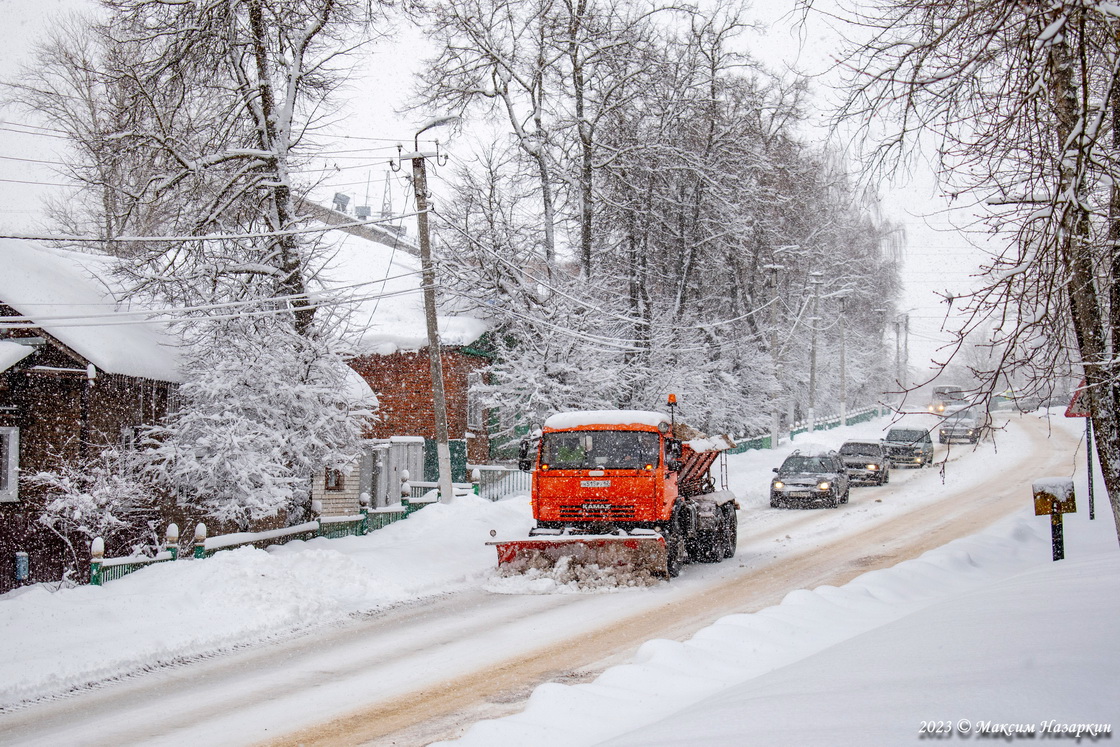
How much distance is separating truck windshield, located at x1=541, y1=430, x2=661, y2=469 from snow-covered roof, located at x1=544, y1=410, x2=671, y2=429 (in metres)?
0.16

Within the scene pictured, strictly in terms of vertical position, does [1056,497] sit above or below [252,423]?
below

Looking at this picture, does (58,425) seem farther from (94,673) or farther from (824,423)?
(824,423)

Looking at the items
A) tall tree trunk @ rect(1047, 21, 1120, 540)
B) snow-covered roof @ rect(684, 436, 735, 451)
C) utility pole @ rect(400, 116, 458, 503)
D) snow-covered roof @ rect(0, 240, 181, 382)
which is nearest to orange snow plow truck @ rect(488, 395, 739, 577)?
snow-covered roof @ rect(684, 436, 735, 451)

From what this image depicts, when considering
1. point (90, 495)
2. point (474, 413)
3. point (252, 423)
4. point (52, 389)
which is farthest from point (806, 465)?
point (52, 389)

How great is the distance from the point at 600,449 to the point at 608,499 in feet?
3.18

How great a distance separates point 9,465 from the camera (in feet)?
56.1

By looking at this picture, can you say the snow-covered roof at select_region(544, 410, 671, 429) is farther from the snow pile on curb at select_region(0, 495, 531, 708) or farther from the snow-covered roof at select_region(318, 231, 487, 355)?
the snow-covered roof at select_region(318, 231, 487, 355)

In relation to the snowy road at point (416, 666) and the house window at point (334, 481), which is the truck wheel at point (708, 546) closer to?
the snowy road at point (416, 666)

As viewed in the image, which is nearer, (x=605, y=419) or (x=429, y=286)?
(x=605, y=419)

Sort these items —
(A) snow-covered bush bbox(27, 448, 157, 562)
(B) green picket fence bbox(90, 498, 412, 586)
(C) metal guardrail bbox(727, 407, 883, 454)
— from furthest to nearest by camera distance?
(C) metal guardrail bbox(727, 407, 883, 454) → (A) snow-covered bush bbox(27, 448, 157, 562) → (B) green picket fence bbox(90, 498, 412, 586)

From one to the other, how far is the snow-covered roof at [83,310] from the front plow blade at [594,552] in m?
8.43

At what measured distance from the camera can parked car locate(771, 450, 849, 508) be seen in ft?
88.4

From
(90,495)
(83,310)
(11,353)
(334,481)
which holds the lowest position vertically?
(334,481)

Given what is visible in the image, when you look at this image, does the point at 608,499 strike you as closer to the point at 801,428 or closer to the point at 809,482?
the point at 809,482
